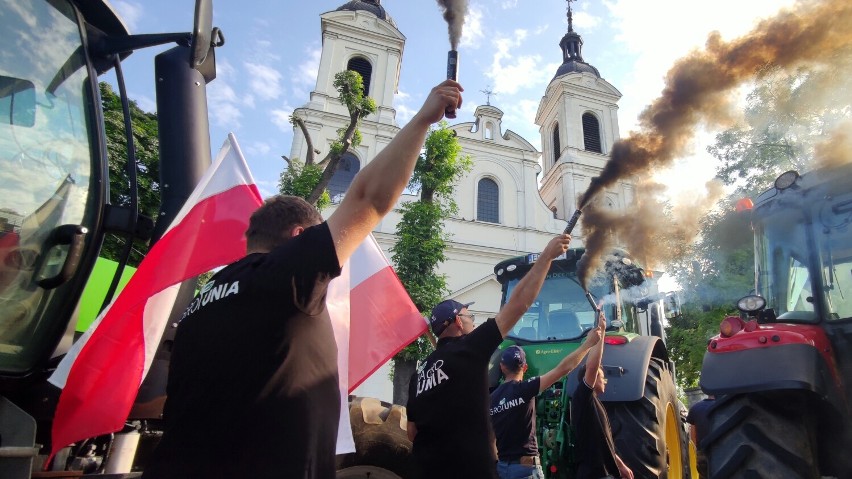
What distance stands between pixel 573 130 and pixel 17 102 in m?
30.4

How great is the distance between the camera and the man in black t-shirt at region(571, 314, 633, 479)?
402 cm

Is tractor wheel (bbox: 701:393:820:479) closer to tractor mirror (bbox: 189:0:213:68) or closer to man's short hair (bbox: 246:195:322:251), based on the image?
man's short hair (bbox: 246:195:322:251)

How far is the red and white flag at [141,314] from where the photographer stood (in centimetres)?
204

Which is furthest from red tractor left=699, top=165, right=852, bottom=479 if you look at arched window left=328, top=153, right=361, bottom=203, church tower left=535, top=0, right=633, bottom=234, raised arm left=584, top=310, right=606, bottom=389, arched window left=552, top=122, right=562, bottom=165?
arched window left=552, top=122, right=562, bottom=165

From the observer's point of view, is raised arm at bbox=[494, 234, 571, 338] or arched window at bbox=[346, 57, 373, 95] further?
arched window at bbox=[346, 57, 373, 95]

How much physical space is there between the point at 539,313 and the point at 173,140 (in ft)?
15.8

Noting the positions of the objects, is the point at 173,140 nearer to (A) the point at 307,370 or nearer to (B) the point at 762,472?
(A) the point at 307,370

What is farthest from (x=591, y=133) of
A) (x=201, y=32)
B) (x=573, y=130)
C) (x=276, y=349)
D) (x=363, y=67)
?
(x=276, y=349)

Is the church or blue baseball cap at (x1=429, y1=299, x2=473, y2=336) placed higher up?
the church

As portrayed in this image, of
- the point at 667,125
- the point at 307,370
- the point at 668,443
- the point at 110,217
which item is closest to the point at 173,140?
the point at 110,217

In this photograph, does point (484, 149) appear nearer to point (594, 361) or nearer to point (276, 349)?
point (594, 361)

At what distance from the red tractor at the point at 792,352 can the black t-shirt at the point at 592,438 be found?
926 mm

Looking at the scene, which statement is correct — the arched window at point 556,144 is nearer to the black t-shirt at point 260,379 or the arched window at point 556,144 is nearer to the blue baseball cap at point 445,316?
the blue baseball cap at point 445,316

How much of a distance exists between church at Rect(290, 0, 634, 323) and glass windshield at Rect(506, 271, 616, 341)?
1725 cm
